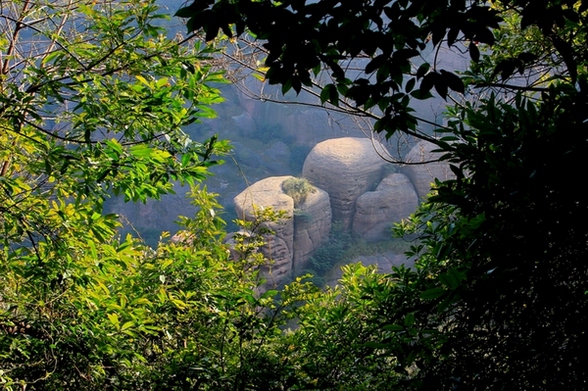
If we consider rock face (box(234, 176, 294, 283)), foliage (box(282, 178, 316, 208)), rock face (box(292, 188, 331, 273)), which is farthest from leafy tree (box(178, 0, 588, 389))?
foliage (box(282, 178, 316, 208))

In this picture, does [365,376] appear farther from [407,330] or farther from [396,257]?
[396,257]

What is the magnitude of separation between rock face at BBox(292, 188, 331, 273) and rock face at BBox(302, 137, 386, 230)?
2.04 feet

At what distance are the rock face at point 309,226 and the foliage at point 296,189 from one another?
12 centimetres

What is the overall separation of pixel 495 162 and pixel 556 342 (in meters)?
0.46

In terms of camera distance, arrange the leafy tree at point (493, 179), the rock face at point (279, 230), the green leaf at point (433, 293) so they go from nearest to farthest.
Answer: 1. the leafy tree at point (493, 179)
2. the green leaf at point (433, 293)
3. the rock face at point (279, 230)

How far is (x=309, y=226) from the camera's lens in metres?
15.5

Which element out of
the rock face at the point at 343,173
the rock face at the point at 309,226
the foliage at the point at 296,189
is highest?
the rock face at the point at 343,173

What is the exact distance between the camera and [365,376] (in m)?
2.57

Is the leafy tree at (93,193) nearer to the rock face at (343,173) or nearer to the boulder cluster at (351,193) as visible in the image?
the boulder cluster at (351,193)

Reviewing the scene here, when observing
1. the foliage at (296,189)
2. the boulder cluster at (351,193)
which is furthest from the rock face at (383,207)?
the foliage at (296,189)

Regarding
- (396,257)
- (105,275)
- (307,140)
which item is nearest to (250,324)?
(105,275)

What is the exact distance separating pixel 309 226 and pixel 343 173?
2.11m

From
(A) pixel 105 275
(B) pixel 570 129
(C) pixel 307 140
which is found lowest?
(B) pixel 570 129

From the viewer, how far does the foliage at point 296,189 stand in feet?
50.1
